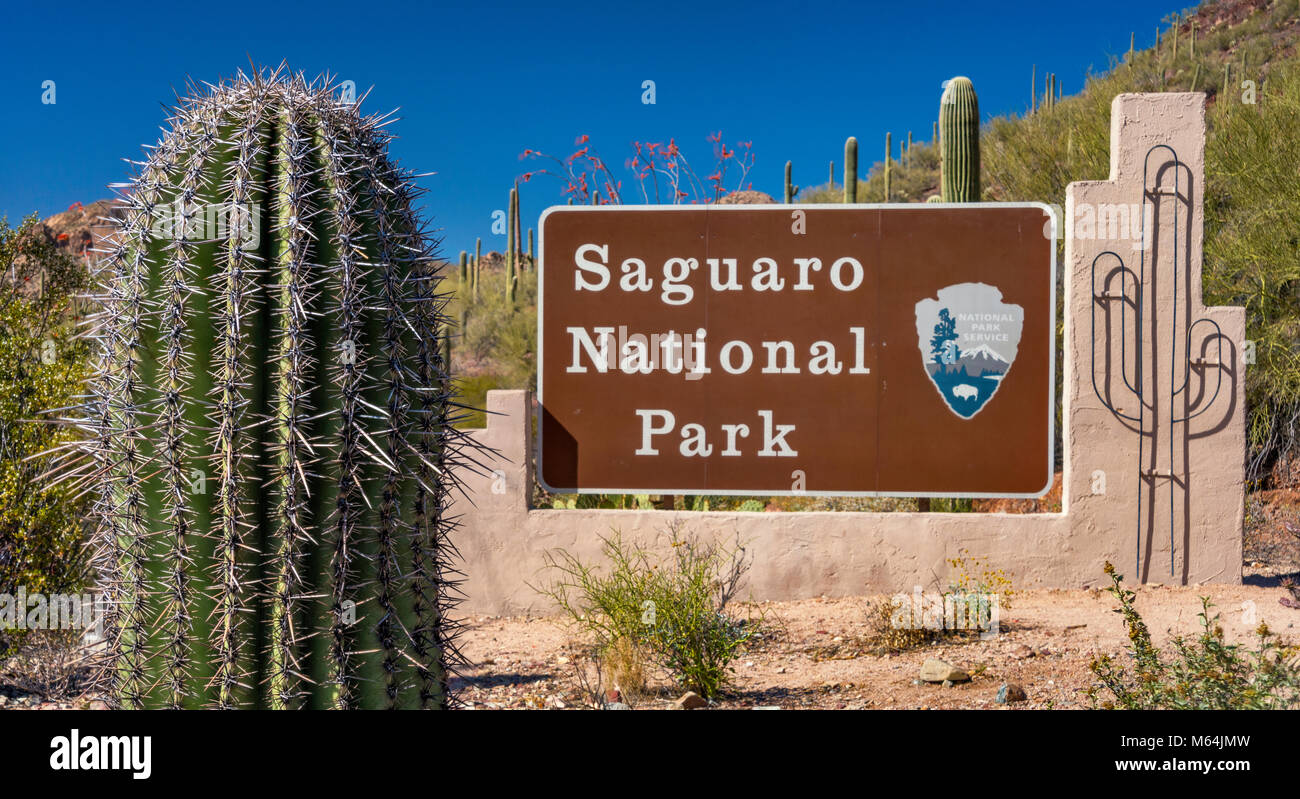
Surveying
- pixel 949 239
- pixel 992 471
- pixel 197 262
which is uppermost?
pixel 949 239

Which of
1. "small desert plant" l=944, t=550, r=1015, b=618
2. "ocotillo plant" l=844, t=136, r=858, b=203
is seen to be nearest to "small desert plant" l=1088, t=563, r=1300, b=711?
"small desert plant" l=944, t=550, r=1015, b=618

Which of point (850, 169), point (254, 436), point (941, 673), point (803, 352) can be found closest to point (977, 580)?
point (941, 673)

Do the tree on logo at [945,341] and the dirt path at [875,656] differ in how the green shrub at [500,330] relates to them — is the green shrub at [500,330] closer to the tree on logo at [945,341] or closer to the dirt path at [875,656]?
the tree on logo at [945,341]

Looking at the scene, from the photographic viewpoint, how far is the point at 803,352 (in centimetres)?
772

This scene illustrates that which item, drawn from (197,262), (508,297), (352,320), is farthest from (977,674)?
(508,297)

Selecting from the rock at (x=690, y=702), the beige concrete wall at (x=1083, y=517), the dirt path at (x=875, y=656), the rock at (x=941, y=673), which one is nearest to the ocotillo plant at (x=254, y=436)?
the rock at (x=690, y=702)

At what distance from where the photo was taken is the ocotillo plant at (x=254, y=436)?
2898 mm

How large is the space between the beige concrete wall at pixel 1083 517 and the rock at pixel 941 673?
1.93 meters

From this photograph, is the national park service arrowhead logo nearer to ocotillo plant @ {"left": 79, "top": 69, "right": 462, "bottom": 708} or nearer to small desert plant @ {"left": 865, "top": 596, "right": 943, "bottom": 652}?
small desert plant @ {"left": 865, "top": 596, "right": 943, "bottom": 652}

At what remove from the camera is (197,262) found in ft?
9.73

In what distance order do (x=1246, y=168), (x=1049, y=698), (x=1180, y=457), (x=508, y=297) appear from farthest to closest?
1. (x=508, y=297)
2. (x=1246, y=168)
3. (x=1180, y=457)
4. (x=1049, y=698)
